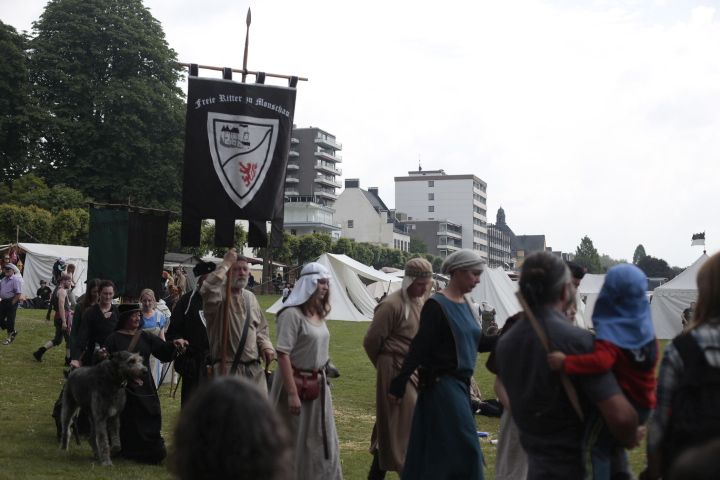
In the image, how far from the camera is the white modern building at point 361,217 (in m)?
119

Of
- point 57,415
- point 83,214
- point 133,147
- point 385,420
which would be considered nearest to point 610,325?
point 385,420

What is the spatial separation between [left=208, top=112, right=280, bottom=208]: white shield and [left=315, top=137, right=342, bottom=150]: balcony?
110m

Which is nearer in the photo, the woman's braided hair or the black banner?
the woman's braided hair

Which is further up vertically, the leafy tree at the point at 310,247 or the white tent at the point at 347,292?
the leafy tree at the point at 310,247

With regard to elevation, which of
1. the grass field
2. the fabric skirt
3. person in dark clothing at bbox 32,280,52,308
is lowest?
the grass field

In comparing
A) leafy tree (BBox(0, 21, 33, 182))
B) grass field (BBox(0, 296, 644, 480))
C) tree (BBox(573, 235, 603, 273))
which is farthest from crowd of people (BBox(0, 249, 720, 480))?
tree (BBox(573, 235, 603, 273))

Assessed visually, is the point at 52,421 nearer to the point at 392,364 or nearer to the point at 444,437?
the point at 392,364

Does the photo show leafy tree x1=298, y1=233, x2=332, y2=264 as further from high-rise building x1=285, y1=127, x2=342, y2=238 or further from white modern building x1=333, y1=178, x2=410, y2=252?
white modern building x1=333, y1=178, x2=410, y2=252

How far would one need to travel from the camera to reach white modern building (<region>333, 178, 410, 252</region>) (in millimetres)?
119250

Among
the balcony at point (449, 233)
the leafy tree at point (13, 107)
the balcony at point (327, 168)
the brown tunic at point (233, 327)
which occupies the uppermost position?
the balcony at point (327, 168)

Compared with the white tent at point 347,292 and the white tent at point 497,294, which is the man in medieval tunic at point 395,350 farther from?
the white tent at point 347,292

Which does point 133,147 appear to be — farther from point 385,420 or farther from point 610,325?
point 610,325

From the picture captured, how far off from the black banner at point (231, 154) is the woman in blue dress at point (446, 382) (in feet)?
9.50

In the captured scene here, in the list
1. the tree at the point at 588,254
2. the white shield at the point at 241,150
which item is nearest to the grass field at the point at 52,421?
the white shield at the point at 241,150
